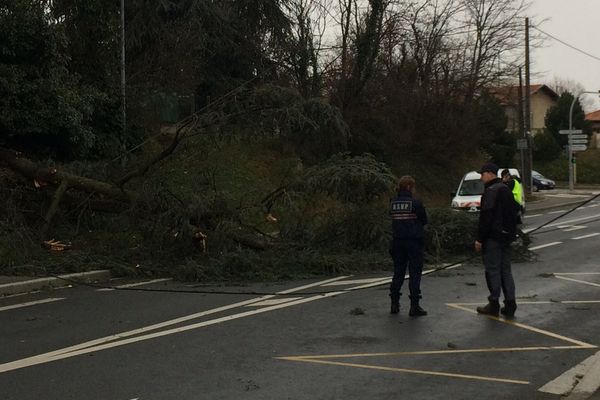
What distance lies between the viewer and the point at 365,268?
1156cm

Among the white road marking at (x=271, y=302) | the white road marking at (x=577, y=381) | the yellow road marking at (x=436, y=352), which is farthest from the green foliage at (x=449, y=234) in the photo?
the white road marking at (x=577, y=381)

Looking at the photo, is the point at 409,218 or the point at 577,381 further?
the point at 409,218

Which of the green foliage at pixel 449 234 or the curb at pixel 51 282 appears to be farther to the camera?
the green foliage at pixel 449 234

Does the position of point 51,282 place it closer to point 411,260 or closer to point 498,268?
point 411,260

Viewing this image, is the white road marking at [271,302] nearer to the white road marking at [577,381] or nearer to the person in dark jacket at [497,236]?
the person in dark jacket at [497,236]

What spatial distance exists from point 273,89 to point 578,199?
29548mm

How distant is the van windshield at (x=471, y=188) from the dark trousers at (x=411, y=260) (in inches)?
582

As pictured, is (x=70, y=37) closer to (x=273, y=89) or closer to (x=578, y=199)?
(x=273, y=89)

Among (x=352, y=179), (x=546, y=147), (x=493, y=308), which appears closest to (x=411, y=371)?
(x=493, y=308)

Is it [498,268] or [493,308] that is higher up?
[498,268]

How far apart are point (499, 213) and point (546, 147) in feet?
181

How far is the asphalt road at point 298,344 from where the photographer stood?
16.6ft

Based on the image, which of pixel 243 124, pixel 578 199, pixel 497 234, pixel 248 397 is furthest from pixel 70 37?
pixel 578 199

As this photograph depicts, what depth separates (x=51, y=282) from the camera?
10078 mm
